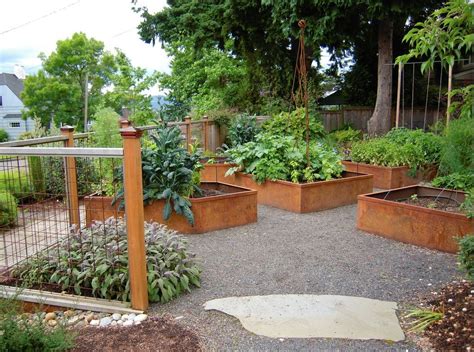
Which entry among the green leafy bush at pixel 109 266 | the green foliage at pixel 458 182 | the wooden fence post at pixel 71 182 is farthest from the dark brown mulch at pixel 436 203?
the wooden fence post at pixel 71 182

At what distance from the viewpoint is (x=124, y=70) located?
65.5 ft

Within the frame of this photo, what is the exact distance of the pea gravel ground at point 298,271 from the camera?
3.02 metres

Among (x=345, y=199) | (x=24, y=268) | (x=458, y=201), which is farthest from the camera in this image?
(x=345, y=199)

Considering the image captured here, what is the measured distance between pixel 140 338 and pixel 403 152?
6.91m

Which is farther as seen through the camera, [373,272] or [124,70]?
[124,70]

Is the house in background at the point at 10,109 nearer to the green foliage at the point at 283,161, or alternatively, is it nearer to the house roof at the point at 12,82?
the house roof at the point at 12,82

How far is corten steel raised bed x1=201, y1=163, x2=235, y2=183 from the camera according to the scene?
8.52 metres

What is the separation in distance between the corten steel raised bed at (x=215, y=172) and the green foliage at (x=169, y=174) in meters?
2.67

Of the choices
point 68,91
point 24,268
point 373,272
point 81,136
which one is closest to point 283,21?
point 81,136

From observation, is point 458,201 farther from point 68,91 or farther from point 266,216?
point 68,91

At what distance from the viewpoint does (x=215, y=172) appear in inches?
338

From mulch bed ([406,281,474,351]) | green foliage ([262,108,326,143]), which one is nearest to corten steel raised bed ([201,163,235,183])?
green foliage ([262,108,326,143])

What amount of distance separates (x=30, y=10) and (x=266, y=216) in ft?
61.9

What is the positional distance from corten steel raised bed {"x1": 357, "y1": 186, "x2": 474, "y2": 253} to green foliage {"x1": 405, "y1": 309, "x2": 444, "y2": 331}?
160cm
